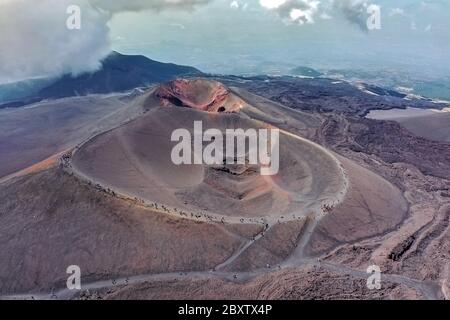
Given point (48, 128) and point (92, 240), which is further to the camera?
point (48, 128)

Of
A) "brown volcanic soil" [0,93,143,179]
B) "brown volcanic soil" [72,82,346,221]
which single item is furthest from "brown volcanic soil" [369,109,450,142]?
"brown volcanic soil" [0,93,143,179]

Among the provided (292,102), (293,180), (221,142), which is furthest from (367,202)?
(292,102)

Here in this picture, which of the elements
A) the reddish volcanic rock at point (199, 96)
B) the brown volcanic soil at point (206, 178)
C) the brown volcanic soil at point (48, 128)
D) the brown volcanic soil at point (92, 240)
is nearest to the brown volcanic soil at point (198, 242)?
the brown volcanic soil at point (92, 240)

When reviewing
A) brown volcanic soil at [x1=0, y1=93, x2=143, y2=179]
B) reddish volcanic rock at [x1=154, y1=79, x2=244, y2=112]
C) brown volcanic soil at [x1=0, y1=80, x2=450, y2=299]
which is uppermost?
reddish volcanic rock at [x1=154, y1=79, x2=244, y2=112]

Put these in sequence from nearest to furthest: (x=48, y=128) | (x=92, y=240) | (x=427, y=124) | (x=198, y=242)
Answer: (x=198, y=242) < (x=92, y=240) < (x=427, y=124) < (x=48, y=128)

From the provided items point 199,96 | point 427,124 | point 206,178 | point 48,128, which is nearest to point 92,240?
point 206,178

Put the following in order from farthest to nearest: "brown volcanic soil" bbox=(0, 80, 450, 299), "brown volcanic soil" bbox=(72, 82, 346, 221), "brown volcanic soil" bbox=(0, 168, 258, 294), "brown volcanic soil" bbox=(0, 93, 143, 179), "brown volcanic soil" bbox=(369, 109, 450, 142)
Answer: "brown volcanic soil" bbox=(369, 109, 450, 142) → "brown volcanic soil" bbox=(0, 93, 143, 179) → "brown volcanic soil" bbox=(72, 82, 346, 221) → "brown volcanic soil" bbox=(0, 168, 258, 294) → "brown volcanic soil" bbox=(0, 80, 450, 299)

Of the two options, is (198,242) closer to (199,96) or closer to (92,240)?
(92,240)

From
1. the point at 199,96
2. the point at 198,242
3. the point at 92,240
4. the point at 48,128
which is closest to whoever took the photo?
the point at 198,242

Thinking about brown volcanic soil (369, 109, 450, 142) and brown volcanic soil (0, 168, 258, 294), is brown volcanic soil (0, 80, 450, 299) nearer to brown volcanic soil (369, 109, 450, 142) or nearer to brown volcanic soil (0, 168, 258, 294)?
brown volcanic soil (0, 168, 258, 294)
